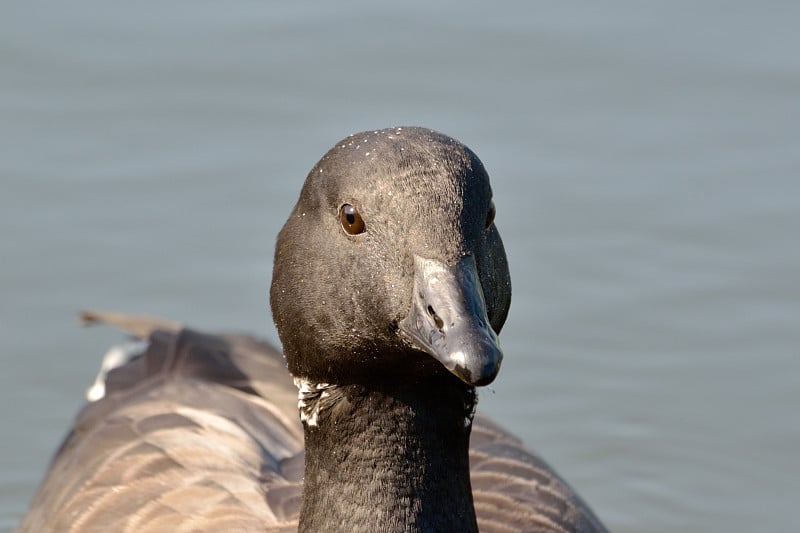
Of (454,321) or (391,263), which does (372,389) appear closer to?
(391,263)

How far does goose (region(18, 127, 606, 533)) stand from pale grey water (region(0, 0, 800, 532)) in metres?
2.22

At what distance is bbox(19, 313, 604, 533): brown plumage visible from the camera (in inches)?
236

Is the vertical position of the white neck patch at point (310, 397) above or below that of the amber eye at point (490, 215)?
below

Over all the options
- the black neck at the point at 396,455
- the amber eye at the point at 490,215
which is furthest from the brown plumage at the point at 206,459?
the amber eye at the point at 490,215

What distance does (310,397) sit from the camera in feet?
16.4

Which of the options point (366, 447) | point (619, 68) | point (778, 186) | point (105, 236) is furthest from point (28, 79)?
point (366, 447)

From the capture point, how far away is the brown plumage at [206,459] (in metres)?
6.00

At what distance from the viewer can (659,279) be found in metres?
9.06

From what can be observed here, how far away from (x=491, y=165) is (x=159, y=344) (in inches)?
117

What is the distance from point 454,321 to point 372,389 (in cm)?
77

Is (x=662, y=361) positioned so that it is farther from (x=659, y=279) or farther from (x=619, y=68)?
(x=619, y=68)

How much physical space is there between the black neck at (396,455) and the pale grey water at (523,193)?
3.56m

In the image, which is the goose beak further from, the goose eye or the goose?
the goose eye

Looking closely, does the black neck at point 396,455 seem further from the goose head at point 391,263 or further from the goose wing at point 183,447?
the goose wing at point 183,447
